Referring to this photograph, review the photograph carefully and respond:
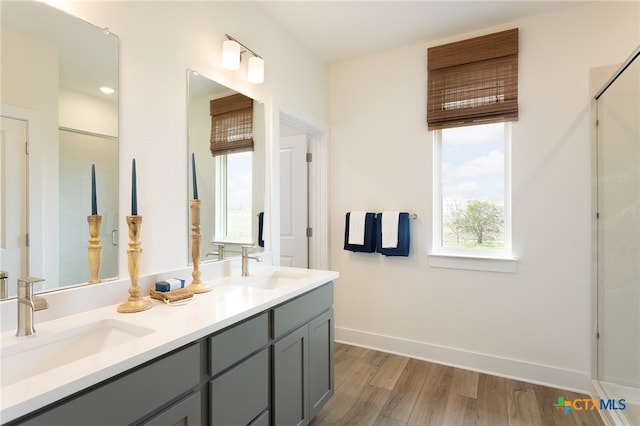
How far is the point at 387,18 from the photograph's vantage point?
7.77 feet

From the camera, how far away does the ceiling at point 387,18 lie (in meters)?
2.21

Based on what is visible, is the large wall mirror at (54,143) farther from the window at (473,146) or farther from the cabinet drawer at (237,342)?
the window at (473,146)

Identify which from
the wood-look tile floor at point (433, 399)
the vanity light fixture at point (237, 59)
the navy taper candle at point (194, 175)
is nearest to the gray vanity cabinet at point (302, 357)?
the wood-look tile floor at point (433, 399)

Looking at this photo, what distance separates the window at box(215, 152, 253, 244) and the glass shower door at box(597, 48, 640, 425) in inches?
85.1

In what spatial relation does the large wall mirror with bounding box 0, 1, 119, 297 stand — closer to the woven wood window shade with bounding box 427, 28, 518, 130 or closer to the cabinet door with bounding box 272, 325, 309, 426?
the cabinet door with bounding box 272, 325, 309, 426

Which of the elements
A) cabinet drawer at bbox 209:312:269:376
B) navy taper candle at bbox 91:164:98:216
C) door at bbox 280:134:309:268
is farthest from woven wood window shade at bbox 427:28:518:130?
navy taper candle at bbox 91:164:98:216

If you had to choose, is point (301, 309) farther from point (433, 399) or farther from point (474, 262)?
point (474, 262)

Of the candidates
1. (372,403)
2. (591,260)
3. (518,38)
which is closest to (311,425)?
(372,403)

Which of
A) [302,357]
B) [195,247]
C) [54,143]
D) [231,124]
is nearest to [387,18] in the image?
[231,124]

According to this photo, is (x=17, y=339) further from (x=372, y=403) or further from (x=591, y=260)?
(x=591, y=260)

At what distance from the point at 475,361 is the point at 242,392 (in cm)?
203

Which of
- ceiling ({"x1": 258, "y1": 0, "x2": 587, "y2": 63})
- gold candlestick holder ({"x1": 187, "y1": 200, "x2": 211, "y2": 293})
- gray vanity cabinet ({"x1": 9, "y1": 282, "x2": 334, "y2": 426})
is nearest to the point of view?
gray vanity cabinet ({"x1": 9, "y1": 282, "x2": 334, "y2": 426})

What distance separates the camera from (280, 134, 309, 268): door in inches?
123

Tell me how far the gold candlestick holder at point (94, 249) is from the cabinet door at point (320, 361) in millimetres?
1003
